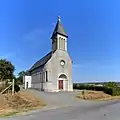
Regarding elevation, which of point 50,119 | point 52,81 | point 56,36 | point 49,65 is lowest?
point 50,119

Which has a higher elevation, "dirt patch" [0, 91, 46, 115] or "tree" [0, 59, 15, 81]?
"tree" [0, 59, 15, 81]

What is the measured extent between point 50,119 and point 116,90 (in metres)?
25.2

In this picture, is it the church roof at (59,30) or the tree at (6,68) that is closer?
the church roof at (59,30)

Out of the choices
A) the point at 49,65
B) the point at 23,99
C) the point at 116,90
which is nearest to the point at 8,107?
the point at 23,99

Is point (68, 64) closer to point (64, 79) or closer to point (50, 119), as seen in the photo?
point (64, 79)

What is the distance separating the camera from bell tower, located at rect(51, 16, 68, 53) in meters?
43.2

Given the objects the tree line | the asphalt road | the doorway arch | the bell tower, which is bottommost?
the asphalt road

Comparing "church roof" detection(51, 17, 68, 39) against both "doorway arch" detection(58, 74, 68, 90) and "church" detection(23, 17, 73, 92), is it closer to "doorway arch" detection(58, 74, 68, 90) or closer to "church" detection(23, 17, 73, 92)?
"church" detection(23, 17, 73, 92)

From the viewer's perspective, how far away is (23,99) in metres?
19.7

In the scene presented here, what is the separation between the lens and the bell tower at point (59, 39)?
43.2m

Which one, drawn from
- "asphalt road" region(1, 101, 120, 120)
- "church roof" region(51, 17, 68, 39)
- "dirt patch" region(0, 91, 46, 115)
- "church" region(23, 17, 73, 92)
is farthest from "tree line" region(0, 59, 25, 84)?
"asphalt road" region(1, 101, 120, 120)

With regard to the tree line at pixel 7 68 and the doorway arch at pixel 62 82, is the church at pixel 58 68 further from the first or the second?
the tree line at pixel 7 68

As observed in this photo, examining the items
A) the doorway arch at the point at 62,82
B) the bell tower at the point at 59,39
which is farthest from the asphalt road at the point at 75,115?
the bell tower at the point at 59,39

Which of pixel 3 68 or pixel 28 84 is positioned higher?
pixel 3 68
